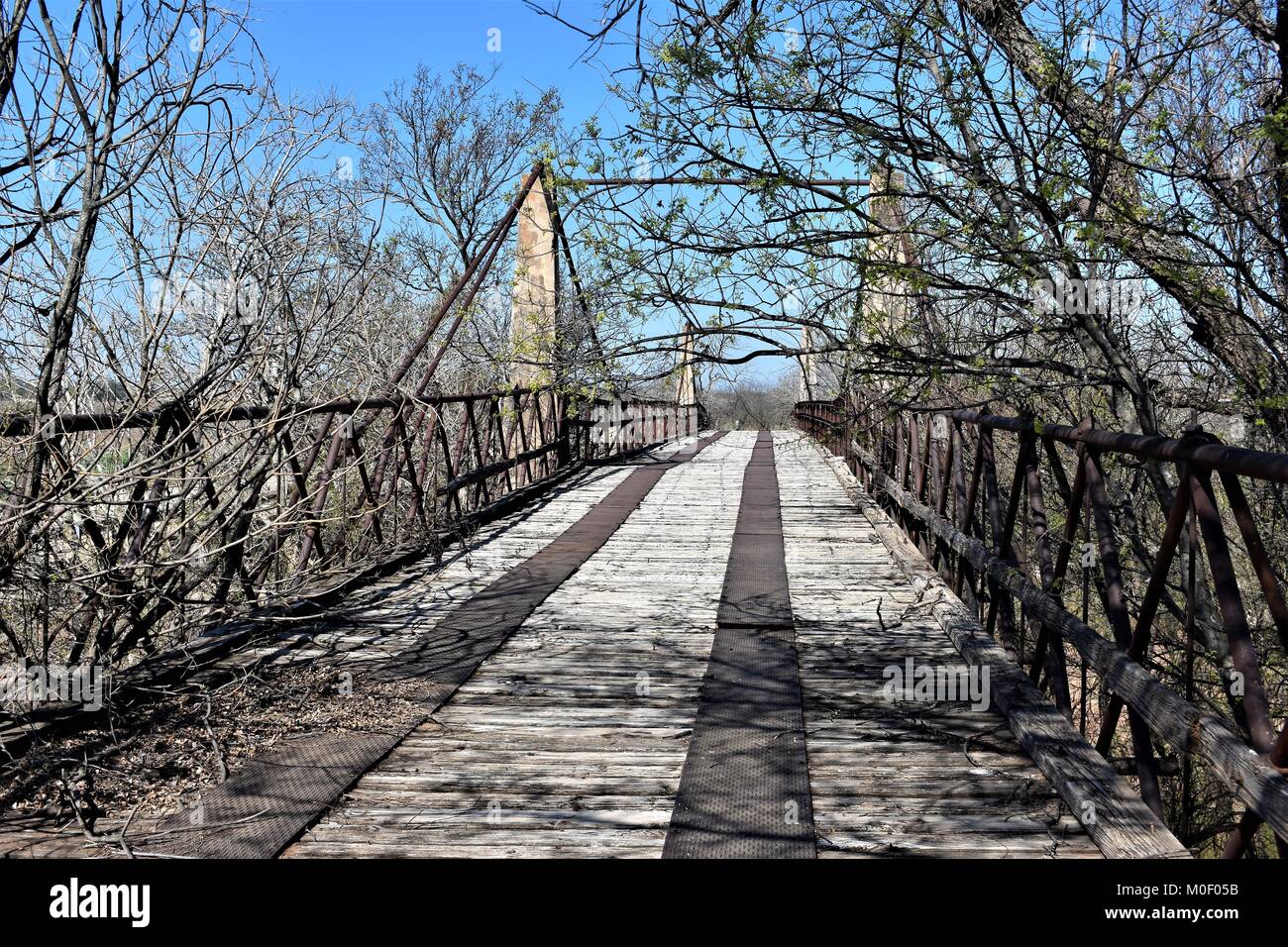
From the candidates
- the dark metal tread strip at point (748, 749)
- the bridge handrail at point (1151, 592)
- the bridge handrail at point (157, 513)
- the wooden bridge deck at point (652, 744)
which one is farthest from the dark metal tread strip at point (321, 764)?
the bridge handrail at point (1151, 592)

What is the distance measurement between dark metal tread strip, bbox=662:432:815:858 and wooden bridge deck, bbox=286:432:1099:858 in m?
0.06

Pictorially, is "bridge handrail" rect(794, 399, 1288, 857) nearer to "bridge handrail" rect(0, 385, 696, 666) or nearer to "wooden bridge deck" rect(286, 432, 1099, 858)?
"wooden bridge deck" rect(286, 432, 1099, 858)

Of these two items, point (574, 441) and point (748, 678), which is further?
point (574, 441)

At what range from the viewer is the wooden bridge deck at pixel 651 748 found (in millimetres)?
3098

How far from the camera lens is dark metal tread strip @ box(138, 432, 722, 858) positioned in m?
3.03

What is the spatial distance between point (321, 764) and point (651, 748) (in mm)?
1158

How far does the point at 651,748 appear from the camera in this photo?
3896 millimetres

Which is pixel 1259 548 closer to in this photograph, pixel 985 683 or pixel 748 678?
pixel 985 683

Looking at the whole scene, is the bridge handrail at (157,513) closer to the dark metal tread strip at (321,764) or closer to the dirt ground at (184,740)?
the dirt ground at (184,740)

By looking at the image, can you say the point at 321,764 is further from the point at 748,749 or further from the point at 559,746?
the point at 748,749
